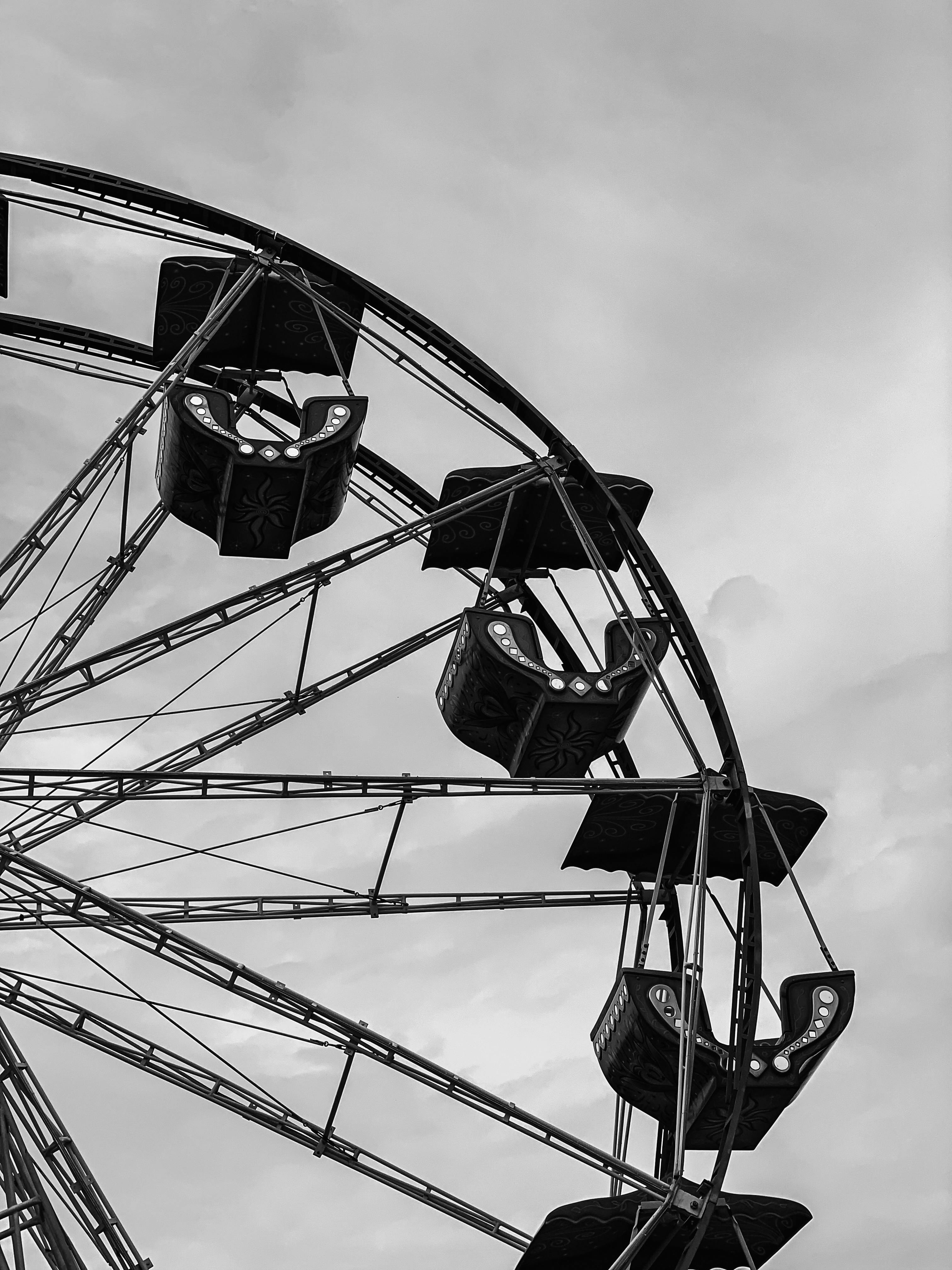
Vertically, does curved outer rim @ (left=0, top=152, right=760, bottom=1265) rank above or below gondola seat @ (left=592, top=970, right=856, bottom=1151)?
above

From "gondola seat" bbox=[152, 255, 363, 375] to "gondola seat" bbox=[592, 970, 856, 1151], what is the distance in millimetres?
6290

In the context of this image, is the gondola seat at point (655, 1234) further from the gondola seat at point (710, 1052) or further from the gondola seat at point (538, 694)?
the gondola seat at point (538, 694)

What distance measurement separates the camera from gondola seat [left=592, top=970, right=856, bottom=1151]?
1355 cm

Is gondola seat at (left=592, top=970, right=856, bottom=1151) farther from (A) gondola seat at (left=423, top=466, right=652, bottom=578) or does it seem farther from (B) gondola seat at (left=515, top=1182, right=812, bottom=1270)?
(A) gondola seat at (left=423, top=466, right=652, bottom=578)

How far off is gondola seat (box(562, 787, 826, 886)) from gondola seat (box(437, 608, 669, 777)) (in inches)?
42.0

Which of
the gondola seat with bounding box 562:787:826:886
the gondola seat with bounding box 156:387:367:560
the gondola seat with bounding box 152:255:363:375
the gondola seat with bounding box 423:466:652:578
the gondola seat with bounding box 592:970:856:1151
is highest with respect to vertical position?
the gondola seat with bounding box 152:255:363:375

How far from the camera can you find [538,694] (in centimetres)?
1376

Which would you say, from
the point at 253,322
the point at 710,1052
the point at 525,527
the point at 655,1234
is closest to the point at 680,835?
the point at 710,1052

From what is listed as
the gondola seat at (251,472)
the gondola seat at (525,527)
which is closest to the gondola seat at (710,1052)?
the gondola seat at (525,527)

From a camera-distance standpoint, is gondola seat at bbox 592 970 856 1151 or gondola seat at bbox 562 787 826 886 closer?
gondola seat at bbox 592 970 856 1151

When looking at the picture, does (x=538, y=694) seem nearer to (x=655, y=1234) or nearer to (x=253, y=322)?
(x=655, y=1234)

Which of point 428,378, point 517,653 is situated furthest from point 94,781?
point 428,378

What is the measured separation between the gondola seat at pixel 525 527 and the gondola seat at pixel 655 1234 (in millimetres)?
5519

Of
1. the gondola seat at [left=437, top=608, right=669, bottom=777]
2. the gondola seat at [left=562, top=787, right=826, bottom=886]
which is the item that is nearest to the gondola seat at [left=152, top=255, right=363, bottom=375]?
the gondola seat at [left=437, top=608, right=669, bottom=777]
